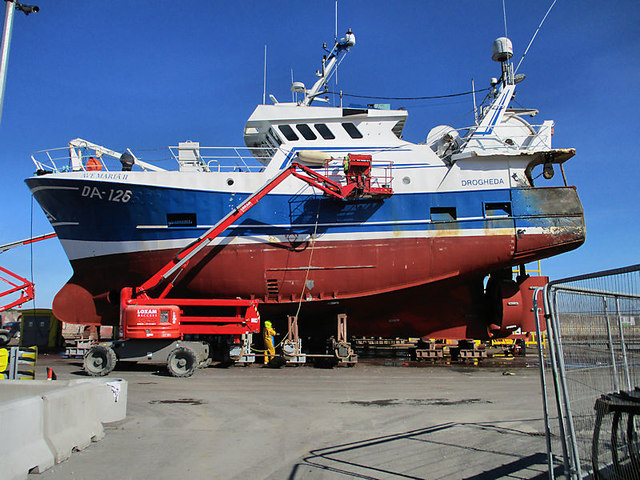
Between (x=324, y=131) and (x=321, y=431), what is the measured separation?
37.4 ft

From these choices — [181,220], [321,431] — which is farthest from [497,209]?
[321,431]

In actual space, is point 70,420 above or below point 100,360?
below

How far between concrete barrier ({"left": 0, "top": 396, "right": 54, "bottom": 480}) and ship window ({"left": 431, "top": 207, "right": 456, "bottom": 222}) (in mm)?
12154

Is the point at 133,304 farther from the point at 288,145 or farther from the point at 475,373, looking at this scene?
the point at 475,373

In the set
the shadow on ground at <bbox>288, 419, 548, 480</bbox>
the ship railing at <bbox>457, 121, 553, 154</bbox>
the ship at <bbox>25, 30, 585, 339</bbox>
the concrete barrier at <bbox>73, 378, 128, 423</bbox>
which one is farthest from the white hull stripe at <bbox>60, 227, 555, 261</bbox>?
the shadow on ground at <bbox>288, 419, 548, 480</bbox>

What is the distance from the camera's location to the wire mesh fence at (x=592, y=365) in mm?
3883

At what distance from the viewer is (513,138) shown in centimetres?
1552

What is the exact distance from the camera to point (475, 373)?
520 inches

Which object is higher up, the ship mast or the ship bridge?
the ship mast

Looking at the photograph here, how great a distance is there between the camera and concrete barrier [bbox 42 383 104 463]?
504cm

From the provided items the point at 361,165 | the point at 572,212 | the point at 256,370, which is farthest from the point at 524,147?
the point at 256,370

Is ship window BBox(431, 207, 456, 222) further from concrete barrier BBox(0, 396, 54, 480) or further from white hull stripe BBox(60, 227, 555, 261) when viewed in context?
concrete barrier BBox(0, 396, 54, 480)

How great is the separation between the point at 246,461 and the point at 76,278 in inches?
497

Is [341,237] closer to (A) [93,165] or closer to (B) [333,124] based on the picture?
(B) [333,124]
